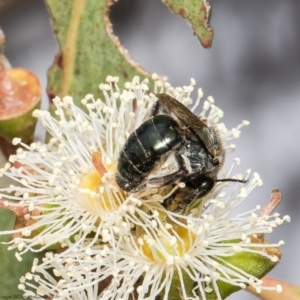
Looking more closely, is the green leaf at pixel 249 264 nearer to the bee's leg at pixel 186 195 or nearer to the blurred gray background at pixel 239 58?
the bee's leg at pixel 186 195

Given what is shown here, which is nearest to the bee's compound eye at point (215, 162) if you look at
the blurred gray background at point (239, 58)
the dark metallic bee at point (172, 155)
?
the dark metallic bee at point (172, 155)

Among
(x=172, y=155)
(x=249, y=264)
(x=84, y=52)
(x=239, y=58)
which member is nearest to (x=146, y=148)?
(x=172, y=155)

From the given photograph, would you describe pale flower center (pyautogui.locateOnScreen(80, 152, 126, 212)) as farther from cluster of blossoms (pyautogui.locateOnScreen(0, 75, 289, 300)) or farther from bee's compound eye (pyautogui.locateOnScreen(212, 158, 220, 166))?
bee's compound eye (pyautogui.locateOnScreen(212, 158, 220, 166))

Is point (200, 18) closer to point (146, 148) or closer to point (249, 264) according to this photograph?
point (146, 148)

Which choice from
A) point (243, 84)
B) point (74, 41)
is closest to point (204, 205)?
point (74, 41)

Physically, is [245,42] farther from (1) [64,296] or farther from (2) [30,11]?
(1) [64,296]

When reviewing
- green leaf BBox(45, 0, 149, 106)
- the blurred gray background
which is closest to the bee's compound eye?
green leaf BBox(45, 0, 149, 106)

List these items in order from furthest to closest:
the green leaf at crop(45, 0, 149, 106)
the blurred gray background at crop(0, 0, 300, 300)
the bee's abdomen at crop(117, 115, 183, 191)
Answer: the blurred gray background at crop(0, 0, 300, 300), the green leaf at crop(45, 0, 149, 106), the bee's abdomen at crop(117, 115, 183, 191)
